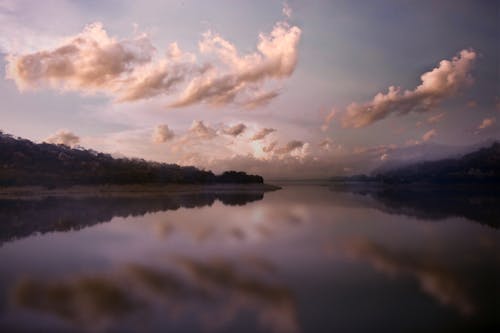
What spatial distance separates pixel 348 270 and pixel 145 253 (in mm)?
9652

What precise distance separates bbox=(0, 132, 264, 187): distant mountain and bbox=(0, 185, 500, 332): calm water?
6475 centimetres

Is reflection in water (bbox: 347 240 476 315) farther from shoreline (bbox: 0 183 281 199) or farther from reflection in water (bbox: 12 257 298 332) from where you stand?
shoreline (bbox: 0 183 281 199)

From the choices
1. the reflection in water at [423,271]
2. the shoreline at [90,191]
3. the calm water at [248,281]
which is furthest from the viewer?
the shoreline at [90,191]

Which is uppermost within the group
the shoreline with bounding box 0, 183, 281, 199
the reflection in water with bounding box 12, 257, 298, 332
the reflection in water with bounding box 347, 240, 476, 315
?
the shoreline with bounding box 0, 183, 281, 199

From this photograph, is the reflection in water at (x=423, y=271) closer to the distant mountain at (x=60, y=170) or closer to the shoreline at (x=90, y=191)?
the shoreline at (x=90, y=191)

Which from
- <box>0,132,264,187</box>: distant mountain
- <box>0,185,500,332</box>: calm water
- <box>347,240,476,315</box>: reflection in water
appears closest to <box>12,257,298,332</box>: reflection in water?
<box>0,185,500,332</box>: calm water

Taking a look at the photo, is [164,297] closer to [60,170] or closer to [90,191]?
[90,191]

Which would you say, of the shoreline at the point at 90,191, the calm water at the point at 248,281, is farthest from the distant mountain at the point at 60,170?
the calm water at the point at 248,281

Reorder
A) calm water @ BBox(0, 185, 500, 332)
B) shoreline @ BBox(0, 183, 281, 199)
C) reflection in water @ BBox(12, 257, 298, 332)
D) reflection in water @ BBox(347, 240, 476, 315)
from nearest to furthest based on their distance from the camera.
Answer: calm water @ BBox(0, 185, 500, 332), reflection in water @ BBox(12, 257, 298, 332), reflection in water @ BBox(347, 240, 476, 315), shoreline @ BBox(0, 183, 281, 199)

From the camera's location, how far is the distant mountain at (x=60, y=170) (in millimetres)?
82500

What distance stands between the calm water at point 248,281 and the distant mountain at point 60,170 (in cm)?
6475

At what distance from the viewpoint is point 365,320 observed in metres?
9.46

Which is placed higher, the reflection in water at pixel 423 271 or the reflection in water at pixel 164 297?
the reflection in water at pixel 164 297

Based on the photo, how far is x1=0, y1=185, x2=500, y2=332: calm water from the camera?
30.8ft
